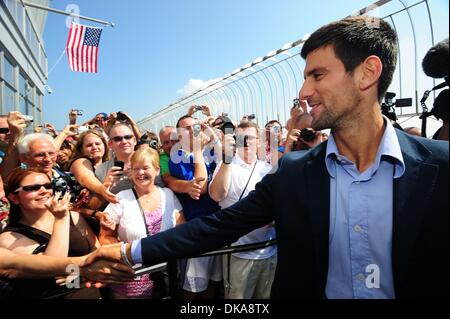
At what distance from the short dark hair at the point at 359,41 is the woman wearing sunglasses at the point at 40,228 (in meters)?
1.82

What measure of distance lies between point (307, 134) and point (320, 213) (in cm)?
188

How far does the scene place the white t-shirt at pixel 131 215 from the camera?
2410mm

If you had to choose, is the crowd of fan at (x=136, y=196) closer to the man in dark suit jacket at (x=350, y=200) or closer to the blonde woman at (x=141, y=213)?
the blonde woman at (x=141, y=213)

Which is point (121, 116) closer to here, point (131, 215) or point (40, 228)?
point (131, 215)

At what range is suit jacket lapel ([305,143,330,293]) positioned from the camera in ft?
4.09

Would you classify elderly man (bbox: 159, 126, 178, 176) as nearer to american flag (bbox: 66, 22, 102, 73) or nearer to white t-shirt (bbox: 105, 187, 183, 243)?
white t-shirt (bbox: 105, 187, 183, 243)

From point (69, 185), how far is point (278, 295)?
228 centimetres

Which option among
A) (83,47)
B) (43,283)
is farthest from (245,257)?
(83,47)

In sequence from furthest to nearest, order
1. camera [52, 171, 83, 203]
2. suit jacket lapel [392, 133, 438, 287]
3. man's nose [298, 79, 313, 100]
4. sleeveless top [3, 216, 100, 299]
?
camera [52, 171, 83, 203]
sleeveless top [3, 216, 100, 299]
man's nose [298, 79, 313, 100]
suit jacket lapel [392, 133, 438, 287]

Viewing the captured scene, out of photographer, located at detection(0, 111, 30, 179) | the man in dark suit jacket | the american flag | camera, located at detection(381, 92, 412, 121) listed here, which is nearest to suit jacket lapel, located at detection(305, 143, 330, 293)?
the man in dark suit jacket

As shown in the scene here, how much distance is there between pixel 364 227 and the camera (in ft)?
4.06

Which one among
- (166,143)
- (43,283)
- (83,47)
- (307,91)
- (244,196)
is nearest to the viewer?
(307,91)

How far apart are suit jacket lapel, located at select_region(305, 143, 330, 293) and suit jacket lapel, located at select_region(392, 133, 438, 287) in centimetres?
24
